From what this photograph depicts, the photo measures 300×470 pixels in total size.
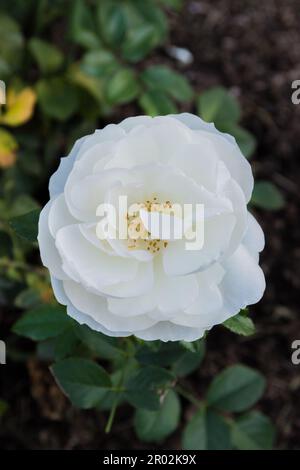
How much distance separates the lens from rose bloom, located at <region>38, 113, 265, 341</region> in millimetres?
852

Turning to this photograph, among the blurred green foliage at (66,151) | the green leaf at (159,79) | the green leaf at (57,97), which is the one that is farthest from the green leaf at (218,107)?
the green leaf at (57,97)

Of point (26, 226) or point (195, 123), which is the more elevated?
point (195, 123)

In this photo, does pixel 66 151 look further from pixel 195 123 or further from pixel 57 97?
pixel 195 123

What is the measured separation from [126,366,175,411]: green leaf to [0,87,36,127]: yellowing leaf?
0.74 m

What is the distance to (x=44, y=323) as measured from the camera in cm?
122

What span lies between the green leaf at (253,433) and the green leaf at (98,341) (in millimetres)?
340

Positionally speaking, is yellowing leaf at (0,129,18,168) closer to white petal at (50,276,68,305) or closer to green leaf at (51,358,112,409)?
green leaf at (51,358,112,409)

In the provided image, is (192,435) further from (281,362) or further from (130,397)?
(281,362)

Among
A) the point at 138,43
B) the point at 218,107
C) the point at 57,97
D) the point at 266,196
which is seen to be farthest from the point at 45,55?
the point at 266,196

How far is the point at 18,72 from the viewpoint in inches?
75.4

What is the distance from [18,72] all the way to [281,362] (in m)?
1.06

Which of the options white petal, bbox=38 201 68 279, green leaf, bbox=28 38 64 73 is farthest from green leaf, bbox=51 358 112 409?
green leaf, bbox=28 38 64 73

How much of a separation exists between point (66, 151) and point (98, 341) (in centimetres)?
77
